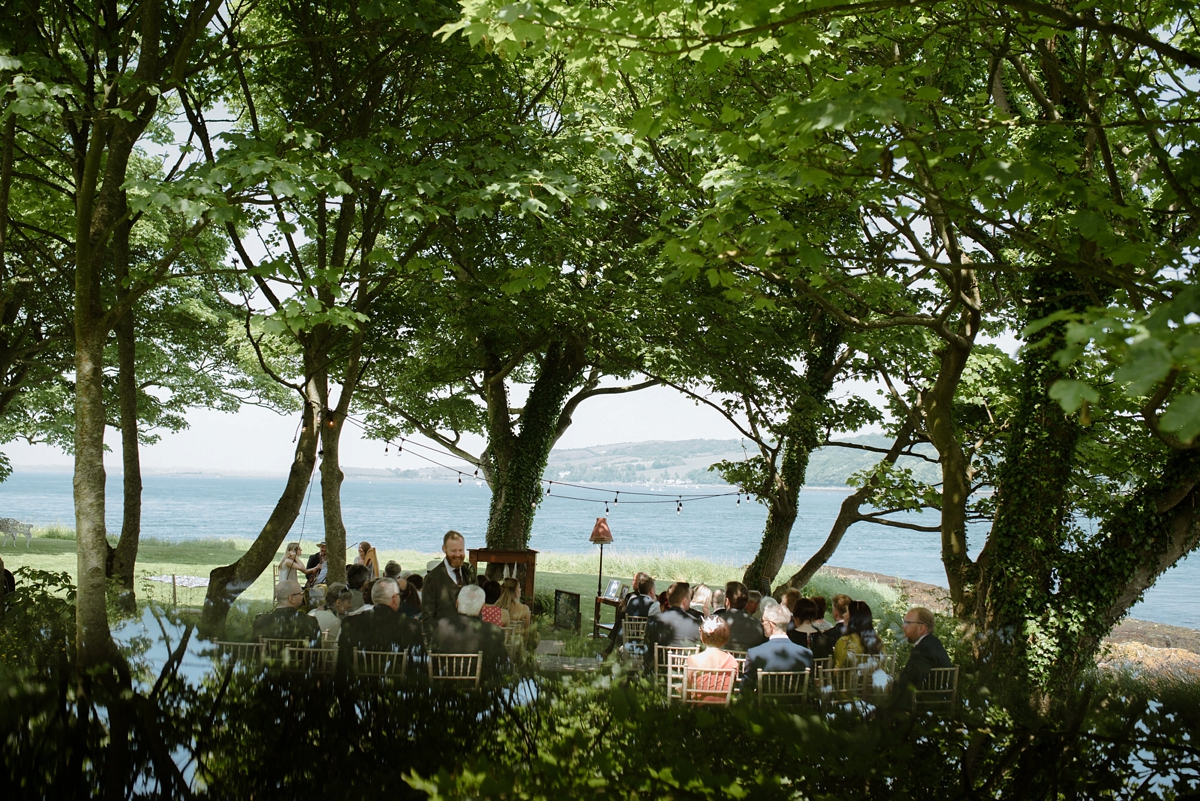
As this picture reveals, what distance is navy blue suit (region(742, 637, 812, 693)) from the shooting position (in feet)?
23.0

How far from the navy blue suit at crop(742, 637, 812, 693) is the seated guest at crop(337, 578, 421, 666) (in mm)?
2920

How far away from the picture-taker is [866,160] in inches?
164

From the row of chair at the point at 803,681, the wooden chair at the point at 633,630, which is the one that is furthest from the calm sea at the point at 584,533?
the row of chair at the point at 803,681

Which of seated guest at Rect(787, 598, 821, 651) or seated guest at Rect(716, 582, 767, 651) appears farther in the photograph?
seated guest at Rect(787, 598, 821, 651)

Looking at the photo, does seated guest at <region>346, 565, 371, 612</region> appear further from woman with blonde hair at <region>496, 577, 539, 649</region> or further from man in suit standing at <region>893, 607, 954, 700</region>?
man in suit standing at <region>893, 607, 954, 700</region>

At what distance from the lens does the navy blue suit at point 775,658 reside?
23.0 feet

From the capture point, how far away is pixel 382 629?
751 cm

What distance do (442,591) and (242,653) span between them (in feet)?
7.03

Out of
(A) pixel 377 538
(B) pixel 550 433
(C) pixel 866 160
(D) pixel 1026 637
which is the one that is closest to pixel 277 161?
(C) pixel 866 160

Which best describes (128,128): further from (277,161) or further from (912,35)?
(912,35)

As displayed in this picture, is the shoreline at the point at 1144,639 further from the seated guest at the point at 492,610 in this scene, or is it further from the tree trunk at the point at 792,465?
the seated guest at the point at 492,610

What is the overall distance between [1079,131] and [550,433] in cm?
1048

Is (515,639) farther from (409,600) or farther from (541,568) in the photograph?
(541,568)

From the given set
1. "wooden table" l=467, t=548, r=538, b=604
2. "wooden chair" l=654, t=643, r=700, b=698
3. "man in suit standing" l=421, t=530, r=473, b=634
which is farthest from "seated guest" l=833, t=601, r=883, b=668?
"wooden table" l=467, t=548, r=538, b=604
